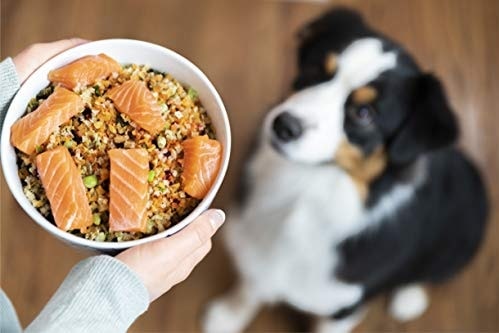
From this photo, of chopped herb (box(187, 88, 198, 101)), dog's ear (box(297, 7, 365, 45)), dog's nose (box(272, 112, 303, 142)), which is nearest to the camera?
chopped herb (box(187, 88, 198, 101))

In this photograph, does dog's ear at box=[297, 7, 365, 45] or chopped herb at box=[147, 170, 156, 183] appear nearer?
chopped herb at box=[147, 170, 156, 183]

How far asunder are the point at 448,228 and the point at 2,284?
1.23m

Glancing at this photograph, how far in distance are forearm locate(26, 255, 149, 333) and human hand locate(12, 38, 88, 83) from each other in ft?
0.89

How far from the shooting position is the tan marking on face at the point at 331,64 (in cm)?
132

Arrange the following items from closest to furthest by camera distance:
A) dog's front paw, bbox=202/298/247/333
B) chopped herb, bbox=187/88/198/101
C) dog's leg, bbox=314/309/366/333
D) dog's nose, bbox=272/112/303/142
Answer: chopped herb, bbox=187/88/198/101 → dog's nose, bbox=272/112/303/142 → dog's leg, bbox=314/309/366/333 → dog's front paw, bbox=202/298/247/333

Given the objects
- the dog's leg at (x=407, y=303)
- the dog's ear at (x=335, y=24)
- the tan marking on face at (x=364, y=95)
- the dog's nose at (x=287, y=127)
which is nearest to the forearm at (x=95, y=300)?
the dog's nose at (x=287, y=127)

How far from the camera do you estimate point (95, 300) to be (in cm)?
78

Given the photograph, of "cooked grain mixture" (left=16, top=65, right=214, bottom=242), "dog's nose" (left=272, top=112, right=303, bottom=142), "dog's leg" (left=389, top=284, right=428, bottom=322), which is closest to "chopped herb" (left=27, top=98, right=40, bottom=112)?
"cooked grain mixture" (left=16, top=65, right=214, bottom=242)

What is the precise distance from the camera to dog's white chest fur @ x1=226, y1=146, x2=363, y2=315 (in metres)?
1.44

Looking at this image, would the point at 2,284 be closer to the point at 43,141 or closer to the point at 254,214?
the point at 254,214

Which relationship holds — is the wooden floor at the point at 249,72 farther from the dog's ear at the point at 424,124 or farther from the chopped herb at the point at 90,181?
the chopped herb at the point at 90,181

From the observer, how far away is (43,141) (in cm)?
82

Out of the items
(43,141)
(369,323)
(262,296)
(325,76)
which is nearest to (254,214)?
(262,296)

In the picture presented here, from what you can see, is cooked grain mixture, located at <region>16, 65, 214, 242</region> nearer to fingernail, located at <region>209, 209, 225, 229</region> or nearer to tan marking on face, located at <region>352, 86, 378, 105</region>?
fingernail, located at <region>209, 209, 225, 229</region>
